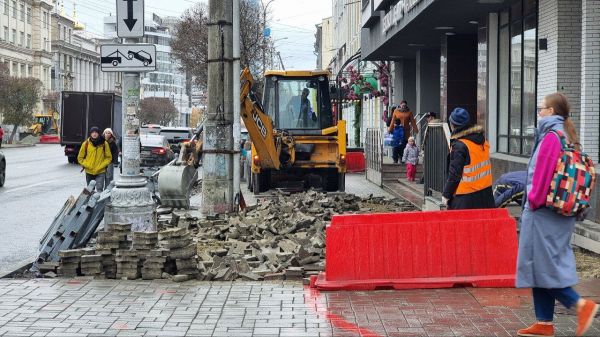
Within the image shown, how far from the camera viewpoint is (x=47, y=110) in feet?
354

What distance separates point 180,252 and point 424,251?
2.71 meters

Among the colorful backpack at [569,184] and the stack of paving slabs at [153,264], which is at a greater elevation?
the colorful backpack at [569,184]

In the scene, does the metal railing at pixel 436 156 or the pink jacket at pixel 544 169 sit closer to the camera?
the pink jacket at pixel 544 169

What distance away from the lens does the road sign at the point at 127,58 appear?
37.9 feet

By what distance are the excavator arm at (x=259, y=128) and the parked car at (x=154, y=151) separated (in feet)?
41.5

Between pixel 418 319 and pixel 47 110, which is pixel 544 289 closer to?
pixel 418 319

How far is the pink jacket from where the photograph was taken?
6.46m

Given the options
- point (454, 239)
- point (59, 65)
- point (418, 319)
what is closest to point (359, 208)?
point (454, 239)

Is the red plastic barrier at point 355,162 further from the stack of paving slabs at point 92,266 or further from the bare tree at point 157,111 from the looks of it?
the bare tree at point 157,111

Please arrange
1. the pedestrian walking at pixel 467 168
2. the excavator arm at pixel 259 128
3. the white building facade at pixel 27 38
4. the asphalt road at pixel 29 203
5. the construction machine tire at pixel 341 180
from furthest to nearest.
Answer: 1. the white building facade at pixel 27 38
2. the construction machine tire at pixel 341 180
3. the excavator arm at pixel 259 128
4. the asphalt road at pixel 29 203
5. the pedestrian walking at pixel 467 168

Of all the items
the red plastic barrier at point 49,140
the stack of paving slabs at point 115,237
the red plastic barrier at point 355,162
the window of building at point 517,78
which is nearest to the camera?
the stack of paving slabs at point 115,237

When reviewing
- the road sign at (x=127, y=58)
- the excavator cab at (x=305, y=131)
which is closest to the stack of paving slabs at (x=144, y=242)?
the road sign at (x=127, y=58)

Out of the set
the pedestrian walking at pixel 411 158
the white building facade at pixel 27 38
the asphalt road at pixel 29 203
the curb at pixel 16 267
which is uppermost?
the white building facade at pixel 27 38

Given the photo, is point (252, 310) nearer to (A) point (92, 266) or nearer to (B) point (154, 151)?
(A) point (92, 266)
